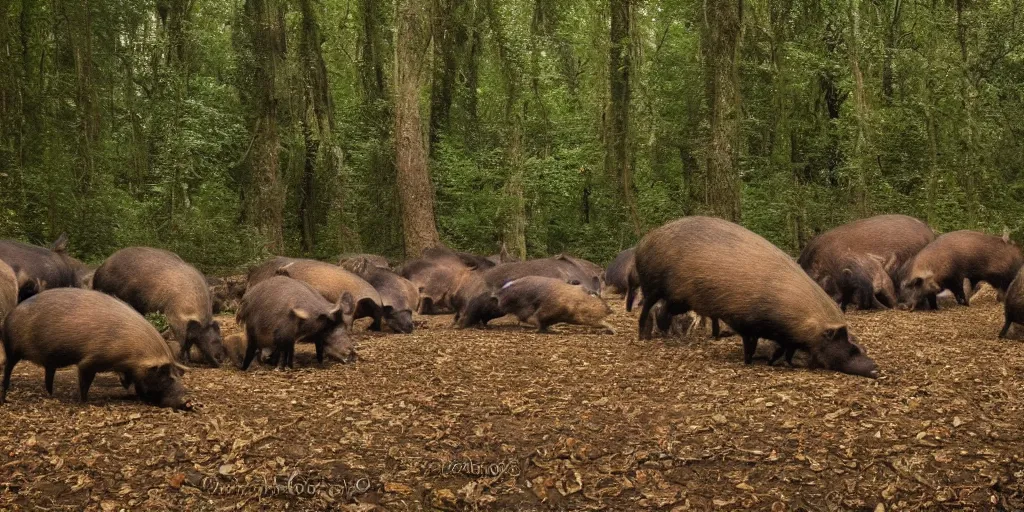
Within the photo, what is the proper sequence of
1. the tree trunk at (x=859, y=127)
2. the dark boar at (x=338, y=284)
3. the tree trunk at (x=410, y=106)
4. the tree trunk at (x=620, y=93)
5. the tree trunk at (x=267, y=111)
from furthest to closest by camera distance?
1. the tree trunk at (x=620, y=93)
2. the tree trunk at (x=267, y=111)
3. the tree trunk at (x=859, y=127)
4. the tree trunk at (x=410, y=106)
5. the dark boar at (x=338, y=284)

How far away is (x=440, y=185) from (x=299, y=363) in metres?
13.7

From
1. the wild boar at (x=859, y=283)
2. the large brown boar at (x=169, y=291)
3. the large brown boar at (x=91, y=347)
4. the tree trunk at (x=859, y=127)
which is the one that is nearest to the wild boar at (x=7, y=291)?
the large brown boar at (x=169, y=291)

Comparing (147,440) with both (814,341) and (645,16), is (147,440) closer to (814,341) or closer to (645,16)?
(814,341)

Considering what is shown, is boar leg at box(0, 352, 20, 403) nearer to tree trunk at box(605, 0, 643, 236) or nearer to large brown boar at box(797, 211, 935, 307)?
large brown boar at box(797, 211, 935, 307)

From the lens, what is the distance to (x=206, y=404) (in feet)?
18.7

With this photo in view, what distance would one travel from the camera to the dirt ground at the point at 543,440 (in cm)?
419

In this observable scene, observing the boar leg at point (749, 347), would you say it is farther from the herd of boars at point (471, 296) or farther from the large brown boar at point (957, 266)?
the large brown boar at point (957, 266)

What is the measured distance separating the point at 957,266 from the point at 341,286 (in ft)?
24.6

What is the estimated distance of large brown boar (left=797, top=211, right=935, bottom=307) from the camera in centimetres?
1091

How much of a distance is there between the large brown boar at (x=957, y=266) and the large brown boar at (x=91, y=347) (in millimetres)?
8636

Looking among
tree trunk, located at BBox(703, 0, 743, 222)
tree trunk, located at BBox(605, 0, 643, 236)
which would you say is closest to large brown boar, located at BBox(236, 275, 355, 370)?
tree trunk, located at BBox(703, 0, 743, 222)

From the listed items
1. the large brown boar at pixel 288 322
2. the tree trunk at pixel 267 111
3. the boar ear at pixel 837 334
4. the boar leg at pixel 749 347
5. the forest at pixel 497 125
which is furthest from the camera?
the tree trunk at pixel 267 111

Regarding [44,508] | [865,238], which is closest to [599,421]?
[44,508]

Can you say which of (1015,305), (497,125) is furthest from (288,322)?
(497,125)
